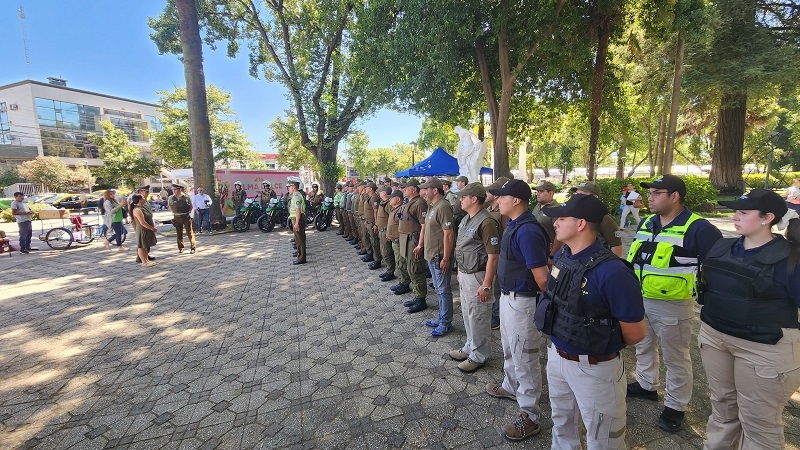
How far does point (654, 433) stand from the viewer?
2.47m

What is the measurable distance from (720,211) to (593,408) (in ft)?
60.1

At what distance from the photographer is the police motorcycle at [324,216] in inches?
520

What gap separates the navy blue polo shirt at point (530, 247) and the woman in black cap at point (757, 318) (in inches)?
38.1

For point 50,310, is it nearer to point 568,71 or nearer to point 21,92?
point 568,71

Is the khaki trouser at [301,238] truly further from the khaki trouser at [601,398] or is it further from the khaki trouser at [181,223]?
the khaki trouser at [601,398]

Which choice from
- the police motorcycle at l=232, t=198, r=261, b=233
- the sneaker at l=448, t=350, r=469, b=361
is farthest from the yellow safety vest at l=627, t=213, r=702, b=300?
the police motorcycle at l=232, t=198, r=261, b=233

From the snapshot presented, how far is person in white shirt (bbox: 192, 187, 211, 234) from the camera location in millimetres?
12492

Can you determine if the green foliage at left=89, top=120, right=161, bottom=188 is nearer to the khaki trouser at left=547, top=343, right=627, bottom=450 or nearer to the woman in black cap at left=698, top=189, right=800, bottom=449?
the khaki trouser at left=547, top=343, right=627, bottom=450

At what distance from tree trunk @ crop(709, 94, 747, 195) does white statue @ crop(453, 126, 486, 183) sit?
634 inches

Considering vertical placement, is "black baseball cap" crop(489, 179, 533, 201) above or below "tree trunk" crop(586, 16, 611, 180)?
below

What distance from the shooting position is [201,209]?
503 inches

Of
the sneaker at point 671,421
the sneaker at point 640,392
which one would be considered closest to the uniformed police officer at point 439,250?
the sneaker at point 640,392

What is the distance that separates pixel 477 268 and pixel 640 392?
171cm

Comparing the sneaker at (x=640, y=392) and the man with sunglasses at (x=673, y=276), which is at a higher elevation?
the man with sunglasses at (x=673, y=276)
